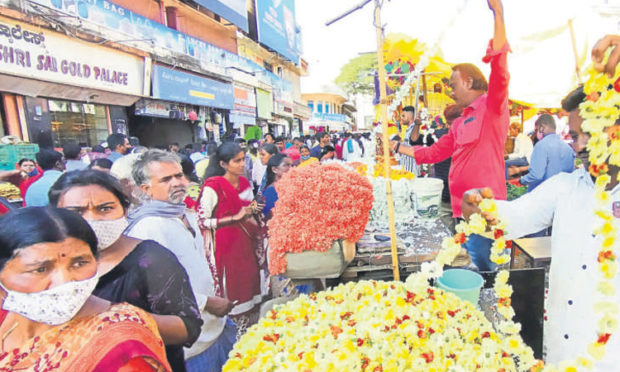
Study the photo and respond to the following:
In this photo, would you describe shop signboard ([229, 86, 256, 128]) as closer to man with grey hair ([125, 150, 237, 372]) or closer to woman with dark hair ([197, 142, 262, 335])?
woman with dark hair ([197, 142, 262, 335])

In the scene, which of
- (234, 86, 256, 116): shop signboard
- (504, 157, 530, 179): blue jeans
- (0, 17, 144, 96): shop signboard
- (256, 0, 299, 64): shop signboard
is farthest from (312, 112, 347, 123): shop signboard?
(504, 157, 530, 179): blue jeans

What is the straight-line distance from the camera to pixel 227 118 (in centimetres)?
1631

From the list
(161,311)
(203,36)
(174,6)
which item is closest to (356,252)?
(161,311)

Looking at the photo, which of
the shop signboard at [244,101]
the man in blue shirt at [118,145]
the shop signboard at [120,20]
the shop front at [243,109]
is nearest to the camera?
the man in blue shirt at [118,145]

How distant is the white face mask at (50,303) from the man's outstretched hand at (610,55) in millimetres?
1923

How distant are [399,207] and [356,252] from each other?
2.20ft

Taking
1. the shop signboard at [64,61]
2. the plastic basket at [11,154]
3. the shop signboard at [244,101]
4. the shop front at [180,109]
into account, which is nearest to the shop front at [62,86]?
the shop signboard at [64,61]

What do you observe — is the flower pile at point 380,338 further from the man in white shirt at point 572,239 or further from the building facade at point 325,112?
the building facade at point 325,112

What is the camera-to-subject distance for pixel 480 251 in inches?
99.7

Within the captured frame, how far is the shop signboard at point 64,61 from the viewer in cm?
621

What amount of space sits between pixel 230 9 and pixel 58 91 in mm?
10404

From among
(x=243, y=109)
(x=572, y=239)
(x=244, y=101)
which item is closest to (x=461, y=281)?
(x=572, y=239)

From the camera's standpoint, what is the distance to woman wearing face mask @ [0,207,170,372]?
94 centimetres

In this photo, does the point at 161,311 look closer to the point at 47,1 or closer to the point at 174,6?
the point at 47,1
